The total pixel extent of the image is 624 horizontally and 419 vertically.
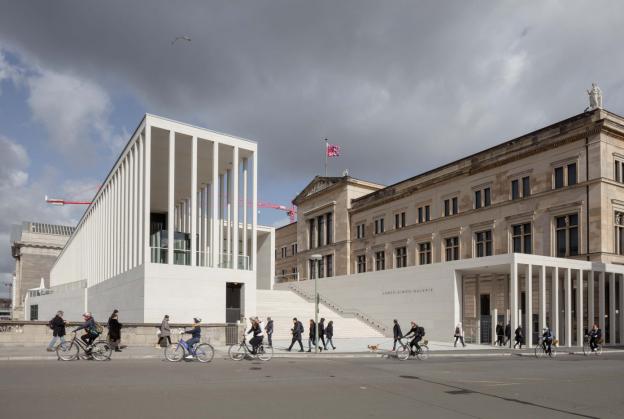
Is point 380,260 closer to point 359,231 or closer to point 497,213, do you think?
point 359,231

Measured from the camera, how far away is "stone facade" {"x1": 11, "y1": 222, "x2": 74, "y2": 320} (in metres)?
129

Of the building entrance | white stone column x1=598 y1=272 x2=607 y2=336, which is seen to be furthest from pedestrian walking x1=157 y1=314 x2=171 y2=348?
white stone column x1=598 y1=272 x2=607 y2=336

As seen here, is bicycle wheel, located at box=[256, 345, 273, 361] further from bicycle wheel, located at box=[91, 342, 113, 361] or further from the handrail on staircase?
the handrail on staircase

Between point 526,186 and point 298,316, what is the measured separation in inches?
858

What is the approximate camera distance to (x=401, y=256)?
6322 centimetres

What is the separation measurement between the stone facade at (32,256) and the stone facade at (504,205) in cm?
8517

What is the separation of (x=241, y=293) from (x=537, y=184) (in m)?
25.8

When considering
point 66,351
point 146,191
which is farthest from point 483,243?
point 66,351

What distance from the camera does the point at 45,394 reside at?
12.6m

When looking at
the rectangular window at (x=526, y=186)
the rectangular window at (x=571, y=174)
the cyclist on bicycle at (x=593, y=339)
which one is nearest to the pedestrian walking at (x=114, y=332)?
the cyclist on bicycle at (x=593, y=339)

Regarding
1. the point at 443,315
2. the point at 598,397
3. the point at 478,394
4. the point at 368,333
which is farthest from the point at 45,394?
the point at 368,333

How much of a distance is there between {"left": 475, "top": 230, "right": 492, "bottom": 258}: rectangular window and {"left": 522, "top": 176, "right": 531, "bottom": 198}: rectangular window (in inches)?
197

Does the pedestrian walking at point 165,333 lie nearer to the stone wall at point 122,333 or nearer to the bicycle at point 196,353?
the stone wall at point 122,333

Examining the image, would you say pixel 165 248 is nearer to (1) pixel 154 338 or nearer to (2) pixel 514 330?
(1) pixel 154 338
